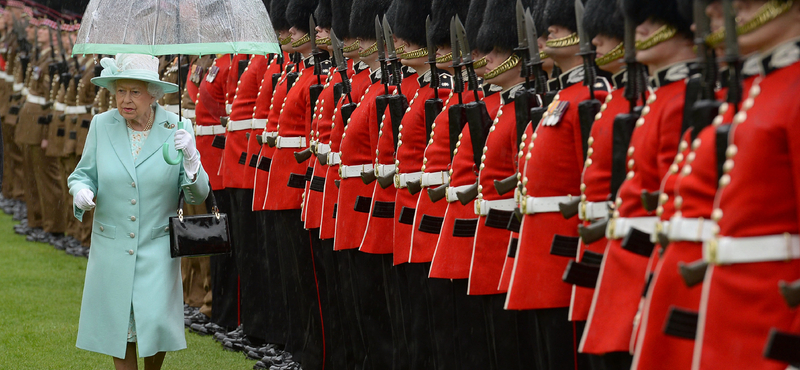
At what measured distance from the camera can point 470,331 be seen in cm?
473

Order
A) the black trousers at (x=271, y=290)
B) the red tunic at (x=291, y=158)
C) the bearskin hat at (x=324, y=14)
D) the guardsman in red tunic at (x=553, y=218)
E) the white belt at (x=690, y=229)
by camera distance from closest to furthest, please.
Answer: the white belt at (x=690, y=229), the guardsman in red tunic at (x=553, y=218), the bearskin hat at (x=324, y=14), the red tunic at (x=291, y=158), the black trousers at (x=271, y=290)

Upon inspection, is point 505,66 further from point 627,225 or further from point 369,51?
point 369,51

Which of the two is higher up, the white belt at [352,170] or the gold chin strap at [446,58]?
the gold chin strap at [446,58]

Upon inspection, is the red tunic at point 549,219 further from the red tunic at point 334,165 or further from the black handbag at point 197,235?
the red tunic at point 334,165

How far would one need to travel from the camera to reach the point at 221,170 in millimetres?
8148

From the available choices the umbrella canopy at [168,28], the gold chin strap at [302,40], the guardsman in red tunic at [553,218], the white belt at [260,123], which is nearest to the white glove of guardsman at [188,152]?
the umbrella canopy at [168,28]

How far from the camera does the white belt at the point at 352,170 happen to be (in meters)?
5.79

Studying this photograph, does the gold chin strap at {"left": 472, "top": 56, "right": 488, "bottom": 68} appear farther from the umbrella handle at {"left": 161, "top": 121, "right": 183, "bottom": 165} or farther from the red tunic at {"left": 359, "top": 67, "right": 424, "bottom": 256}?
the umbrella handle at {"left": 161, "top": 121, "right": 183, "bottom": 165}

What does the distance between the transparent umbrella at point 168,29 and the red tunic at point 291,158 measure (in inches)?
61.7

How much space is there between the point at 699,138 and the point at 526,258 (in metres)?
1.14

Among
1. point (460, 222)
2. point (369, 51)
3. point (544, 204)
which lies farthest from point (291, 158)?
point (544, 204)

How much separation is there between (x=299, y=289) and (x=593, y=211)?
11.8 feet

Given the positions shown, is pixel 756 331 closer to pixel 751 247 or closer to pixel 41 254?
pixel 751 247

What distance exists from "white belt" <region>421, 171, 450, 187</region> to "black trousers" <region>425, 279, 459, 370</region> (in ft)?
1.39
